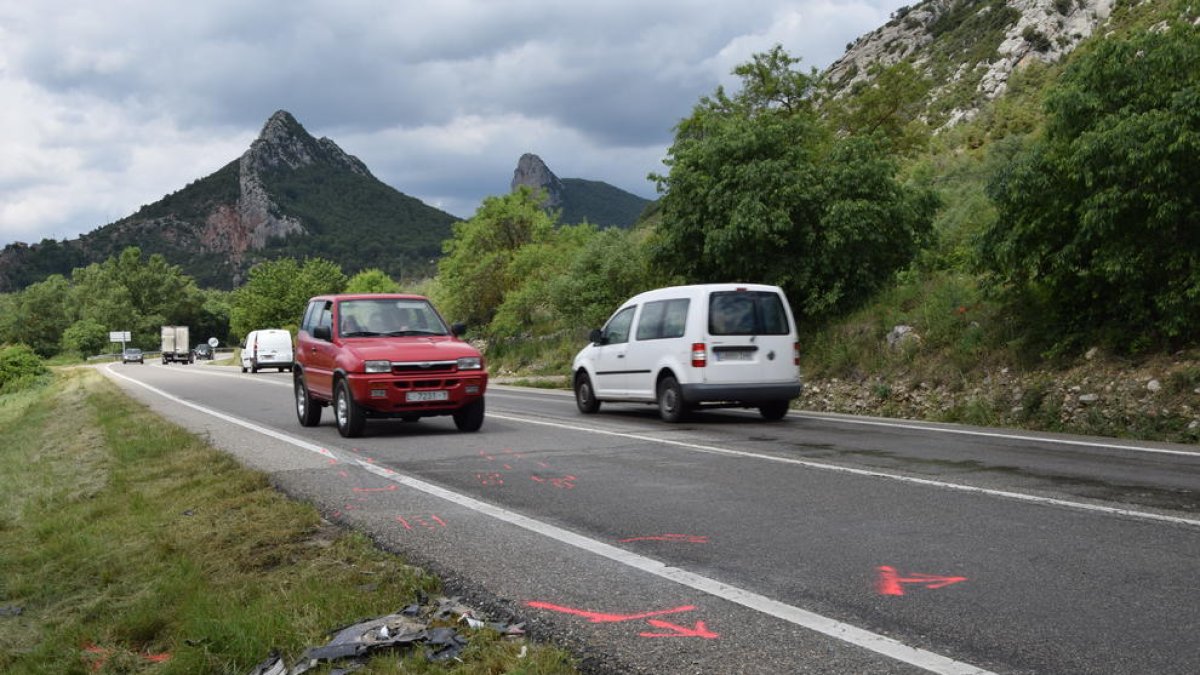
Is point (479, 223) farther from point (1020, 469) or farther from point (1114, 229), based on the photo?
point (1020, 469)

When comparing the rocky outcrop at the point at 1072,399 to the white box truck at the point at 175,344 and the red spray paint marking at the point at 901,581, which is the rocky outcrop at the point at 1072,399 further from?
the white box truck at the point at 175,344

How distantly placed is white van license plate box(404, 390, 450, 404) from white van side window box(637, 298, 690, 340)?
345 centimetres

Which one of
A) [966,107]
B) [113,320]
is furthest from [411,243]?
[966,107]

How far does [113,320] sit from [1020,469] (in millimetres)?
149675

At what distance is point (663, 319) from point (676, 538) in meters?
8.47

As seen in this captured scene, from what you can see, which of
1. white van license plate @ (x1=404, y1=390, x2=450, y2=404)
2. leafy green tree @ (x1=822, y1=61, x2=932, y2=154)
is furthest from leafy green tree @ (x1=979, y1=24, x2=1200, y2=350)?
leafy green tree @ (x1=822, y1=61, x2=932, y2=154)

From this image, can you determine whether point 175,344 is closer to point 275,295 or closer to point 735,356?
point 275,295

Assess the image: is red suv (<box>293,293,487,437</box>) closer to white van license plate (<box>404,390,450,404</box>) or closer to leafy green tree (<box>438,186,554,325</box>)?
white van license plate (<box>404,390,450,404</box>)

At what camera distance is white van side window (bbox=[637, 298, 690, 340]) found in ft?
44.8

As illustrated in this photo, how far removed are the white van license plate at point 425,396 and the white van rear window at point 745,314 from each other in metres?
3.76

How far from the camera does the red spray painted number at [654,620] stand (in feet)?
12.6

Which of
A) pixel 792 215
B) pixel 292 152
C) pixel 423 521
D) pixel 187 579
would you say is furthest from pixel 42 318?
pixel 187 579

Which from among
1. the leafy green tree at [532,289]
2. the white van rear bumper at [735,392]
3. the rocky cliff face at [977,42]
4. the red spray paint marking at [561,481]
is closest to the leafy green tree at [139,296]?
the rocky cliff face at [977,42]

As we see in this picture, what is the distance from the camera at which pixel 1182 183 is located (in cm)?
1122
